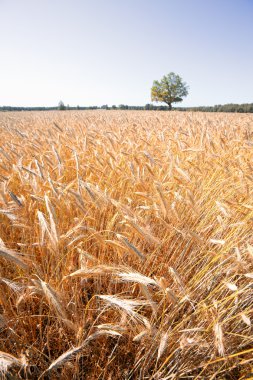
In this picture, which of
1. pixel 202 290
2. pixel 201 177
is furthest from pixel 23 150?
pixel 202 290

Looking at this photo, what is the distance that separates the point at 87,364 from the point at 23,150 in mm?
2150

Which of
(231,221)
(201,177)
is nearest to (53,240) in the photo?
(231,221)

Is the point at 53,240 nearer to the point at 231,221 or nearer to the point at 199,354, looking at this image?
the point at 199,354

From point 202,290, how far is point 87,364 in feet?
1.73

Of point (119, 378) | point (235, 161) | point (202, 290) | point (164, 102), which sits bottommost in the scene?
point (119, 378)

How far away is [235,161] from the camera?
1810 millimetres

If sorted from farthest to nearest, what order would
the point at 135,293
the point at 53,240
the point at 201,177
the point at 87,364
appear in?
the point at 201,177
the point at 135,293
the point at 87,364
the point at 53,240

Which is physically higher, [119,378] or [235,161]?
[235,161]

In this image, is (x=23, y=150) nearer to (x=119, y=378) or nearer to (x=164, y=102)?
(x=119, y=378)

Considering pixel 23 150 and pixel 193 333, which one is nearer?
pixel 193 333

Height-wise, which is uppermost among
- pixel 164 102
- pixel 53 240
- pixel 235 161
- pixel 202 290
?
pixel 164 102

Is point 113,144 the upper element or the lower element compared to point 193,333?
upper

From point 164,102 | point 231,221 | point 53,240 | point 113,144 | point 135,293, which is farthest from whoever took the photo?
point 164,102

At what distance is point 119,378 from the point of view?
0.85m
